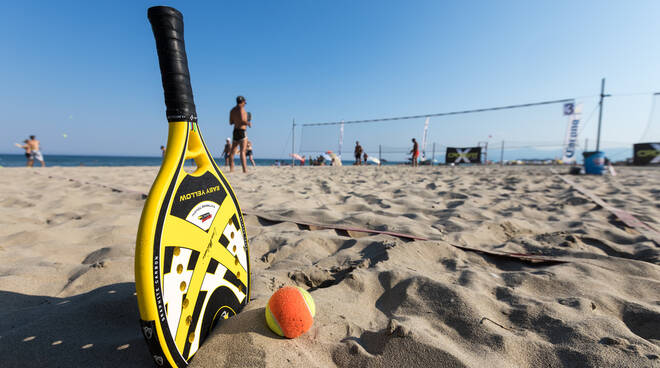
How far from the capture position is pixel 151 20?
0.85m

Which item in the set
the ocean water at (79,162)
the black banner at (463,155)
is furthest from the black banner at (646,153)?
the ocean water at (79,162)

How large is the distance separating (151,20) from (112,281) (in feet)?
3.62

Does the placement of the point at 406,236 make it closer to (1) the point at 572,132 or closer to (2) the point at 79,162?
(1) the point at 572,132

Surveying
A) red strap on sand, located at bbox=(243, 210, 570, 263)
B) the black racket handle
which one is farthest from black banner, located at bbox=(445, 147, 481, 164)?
the black racket handle

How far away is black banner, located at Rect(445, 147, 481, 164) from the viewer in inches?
688

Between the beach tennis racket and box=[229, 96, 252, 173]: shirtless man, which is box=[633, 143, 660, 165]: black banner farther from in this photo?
the beach tennis racket

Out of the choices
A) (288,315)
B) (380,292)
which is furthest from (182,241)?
(380,292)

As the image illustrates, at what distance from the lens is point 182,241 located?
0.77 m

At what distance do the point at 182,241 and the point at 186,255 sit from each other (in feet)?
0.14

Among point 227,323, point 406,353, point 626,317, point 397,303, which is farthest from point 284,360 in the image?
point 626,317

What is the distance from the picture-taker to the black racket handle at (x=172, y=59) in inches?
33.4

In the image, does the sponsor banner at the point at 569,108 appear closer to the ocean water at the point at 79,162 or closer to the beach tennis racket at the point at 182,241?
the beach tennis racket at the point at 182,241

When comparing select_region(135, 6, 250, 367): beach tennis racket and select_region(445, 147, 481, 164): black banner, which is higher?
select_region(445, 147, 481, 164): black banner

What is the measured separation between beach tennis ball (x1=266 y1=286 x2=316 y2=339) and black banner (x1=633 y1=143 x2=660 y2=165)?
1924 centimetres
